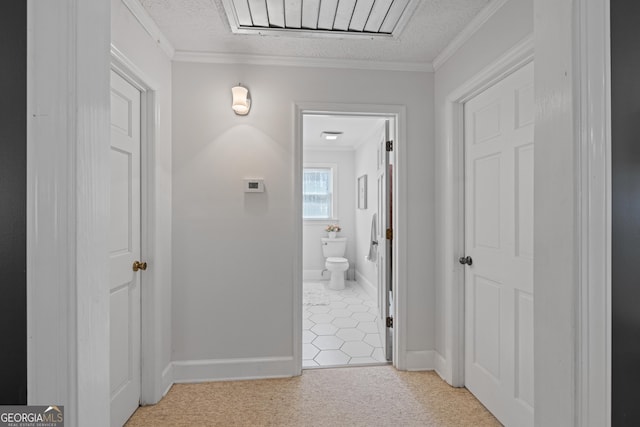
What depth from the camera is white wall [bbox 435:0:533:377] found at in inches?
68.6

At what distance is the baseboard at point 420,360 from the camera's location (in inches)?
99.8

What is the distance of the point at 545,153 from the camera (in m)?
0.88

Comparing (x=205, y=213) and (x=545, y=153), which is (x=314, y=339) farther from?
(x=545, y=153)

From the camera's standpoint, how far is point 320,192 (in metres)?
5.87

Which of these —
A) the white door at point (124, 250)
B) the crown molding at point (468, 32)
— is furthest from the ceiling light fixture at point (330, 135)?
the white door at point (124, 250)

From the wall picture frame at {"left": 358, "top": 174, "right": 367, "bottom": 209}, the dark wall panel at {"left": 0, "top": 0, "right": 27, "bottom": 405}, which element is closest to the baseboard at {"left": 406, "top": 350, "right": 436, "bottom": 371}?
the dark wall panel at {"left": 0, "top": 0, "right": 27, "bottom": 405}

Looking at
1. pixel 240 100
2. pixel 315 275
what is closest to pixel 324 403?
pixel 240 100

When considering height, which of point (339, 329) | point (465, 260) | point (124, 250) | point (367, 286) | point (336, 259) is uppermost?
point (124, 250)

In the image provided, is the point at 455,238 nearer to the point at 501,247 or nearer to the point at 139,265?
the point at 501,247

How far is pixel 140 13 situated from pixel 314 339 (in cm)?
289

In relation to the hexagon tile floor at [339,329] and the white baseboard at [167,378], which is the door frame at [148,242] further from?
the hexagon tile floor at [339,329]

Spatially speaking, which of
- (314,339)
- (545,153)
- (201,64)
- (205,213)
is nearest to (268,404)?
(314,339)

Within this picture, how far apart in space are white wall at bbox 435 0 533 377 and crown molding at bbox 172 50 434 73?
9.7 inches

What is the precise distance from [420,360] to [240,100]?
240cm
